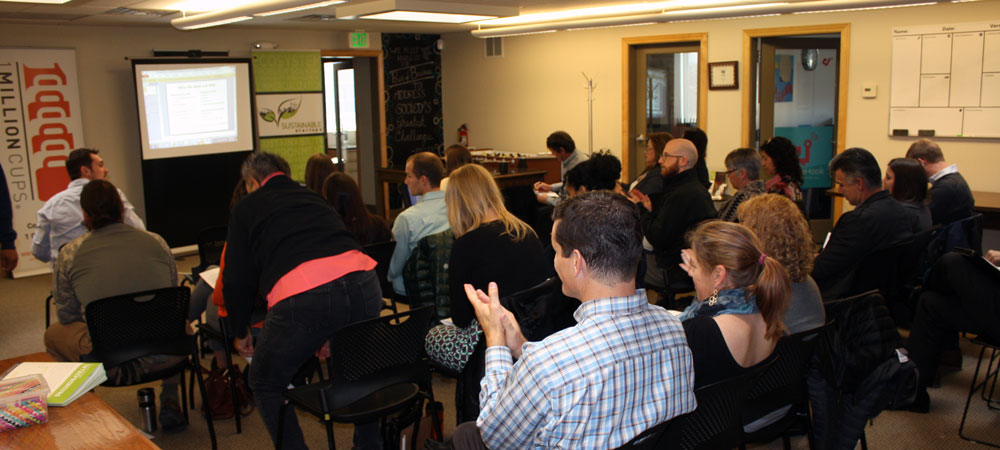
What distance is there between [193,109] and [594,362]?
7.63 meters

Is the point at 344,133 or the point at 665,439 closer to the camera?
the point at 665,439

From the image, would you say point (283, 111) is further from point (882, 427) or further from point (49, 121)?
point (882, 427)

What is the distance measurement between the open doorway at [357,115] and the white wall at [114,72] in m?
2.20

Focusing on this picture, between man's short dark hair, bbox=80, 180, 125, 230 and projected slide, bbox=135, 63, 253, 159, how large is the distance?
187 inches

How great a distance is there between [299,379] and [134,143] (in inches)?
235

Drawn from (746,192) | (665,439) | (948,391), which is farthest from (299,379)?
(948,391)

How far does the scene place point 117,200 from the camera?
3639 millimetres

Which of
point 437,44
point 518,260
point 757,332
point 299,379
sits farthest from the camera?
point 437,44

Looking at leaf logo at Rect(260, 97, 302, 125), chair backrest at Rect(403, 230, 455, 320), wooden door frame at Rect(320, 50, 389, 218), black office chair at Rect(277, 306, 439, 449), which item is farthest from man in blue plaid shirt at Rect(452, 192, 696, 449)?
wooden door frame at Rect(320, 50, 389, 218)

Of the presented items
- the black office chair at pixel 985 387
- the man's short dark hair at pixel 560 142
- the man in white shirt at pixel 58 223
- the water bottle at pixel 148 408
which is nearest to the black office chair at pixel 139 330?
the water bottle at pixel 148 408

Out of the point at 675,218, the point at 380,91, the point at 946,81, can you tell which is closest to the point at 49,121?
the point at 380,91

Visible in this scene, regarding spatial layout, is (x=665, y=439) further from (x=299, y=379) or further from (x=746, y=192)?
(x=746, y=192)

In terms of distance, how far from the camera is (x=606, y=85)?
9.24 metres

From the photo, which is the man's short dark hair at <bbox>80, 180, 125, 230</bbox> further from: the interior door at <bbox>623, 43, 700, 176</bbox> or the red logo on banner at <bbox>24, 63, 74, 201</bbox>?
the interior door at <bbox>623, 43, 700, 176</bbox>
